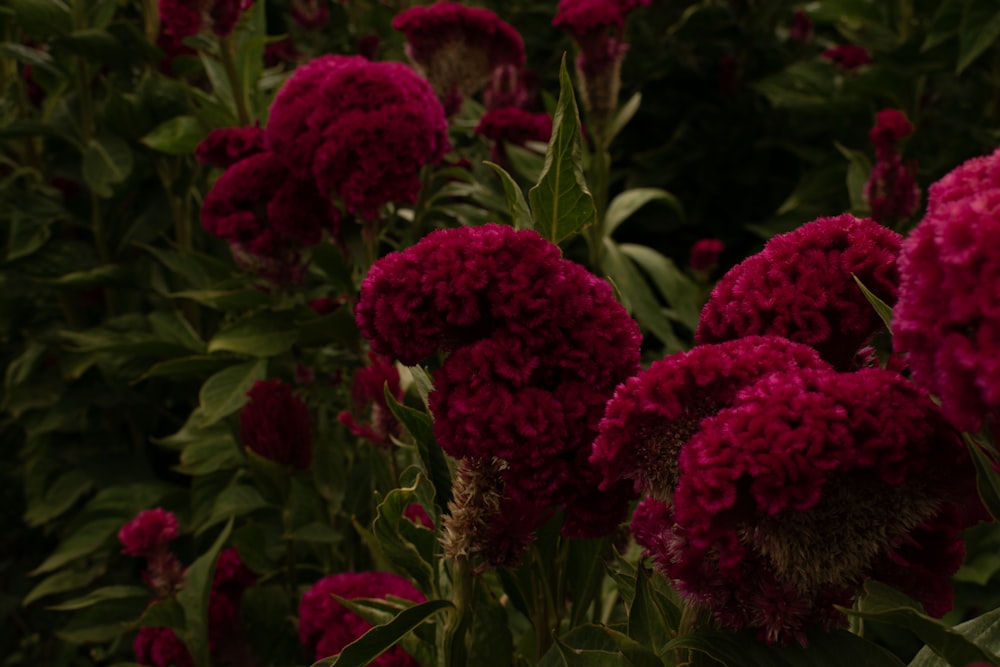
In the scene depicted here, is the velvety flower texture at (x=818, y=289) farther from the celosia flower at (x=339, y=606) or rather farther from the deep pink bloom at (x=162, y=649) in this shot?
the deep pink bloom at (x=162, y=649)

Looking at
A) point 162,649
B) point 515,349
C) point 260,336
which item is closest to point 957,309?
point 515,349

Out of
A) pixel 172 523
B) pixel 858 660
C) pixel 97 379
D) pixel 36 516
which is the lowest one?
pixel 36 516

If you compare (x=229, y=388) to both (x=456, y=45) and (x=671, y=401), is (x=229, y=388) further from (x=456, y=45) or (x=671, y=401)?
(x=671, y=401)

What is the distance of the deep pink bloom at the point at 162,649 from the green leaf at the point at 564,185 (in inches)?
34.8

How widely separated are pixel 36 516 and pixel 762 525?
80.1 inches

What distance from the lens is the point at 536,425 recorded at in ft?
2.25

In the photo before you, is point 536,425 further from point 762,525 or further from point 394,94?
point 394,94

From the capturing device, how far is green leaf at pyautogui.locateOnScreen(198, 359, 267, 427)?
64.8 inches

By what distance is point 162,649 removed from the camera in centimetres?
134

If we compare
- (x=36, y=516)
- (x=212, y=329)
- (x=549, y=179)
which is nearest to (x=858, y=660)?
(x=549, y=179)

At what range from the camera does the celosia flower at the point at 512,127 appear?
1994 mm

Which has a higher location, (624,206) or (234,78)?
(234,78)

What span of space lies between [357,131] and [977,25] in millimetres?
1573

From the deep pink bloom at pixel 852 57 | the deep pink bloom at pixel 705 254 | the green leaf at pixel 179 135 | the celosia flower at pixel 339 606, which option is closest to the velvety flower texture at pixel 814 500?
the celosia flower at pixel 339 606
